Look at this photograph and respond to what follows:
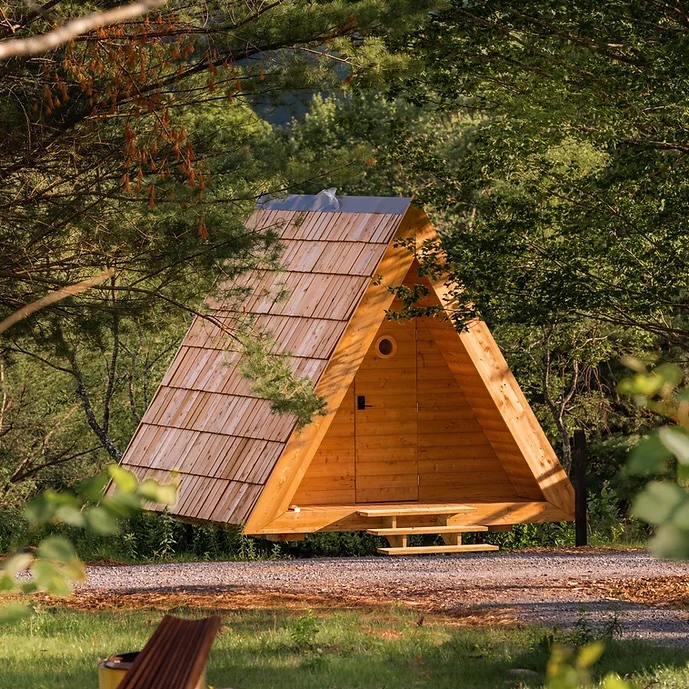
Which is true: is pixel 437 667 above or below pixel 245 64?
below

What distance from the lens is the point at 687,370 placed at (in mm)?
15852

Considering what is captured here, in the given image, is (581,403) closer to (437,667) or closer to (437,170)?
(437,170)

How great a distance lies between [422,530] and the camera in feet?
44.3

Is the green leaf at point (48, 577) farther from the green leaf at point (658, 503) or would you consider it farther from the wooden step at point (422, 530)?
the wooden step at point (422, 530)

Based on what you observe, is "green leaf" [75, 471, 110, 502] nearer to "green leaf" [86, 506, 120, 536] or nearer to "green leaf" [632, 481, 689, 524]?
"green leaf" [86, 506, 120, 536]

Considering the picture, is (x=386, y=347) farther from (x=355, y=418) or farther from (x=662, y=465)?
(x=662, y=465)

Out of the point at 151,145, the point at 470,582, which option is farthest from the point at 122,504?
the point at 470,582

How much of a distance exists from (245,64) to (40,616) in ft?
13.6

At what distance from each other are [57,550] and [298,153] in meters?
7.72

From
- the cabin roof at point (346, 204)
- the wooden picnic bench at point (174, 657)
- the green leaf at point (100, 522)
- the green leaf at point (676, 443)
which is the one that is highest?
the green leaf at point (676, 443)

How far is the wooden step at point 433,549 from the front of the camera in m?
13.4

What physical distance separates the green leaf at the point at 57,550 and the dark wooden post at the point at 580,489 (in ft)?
42.6

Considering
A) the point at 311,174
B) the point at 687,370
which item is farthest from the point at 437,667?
the point at 687,370

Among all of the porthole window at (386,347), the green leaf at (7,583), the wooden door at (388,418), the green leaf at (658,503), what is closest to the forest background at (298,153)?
the wooden door at (388,418)
